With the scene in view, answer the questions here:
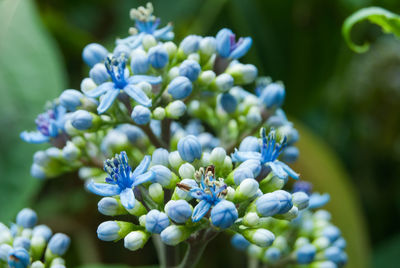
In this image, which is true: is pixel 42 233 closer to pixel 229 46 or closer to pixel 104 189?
pixel 104 189

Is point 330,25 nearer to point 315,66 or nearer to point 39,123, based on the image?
point 315,66

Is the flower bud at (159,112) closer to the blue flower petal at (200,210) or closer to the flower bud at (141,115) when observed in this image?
the flower bud at (141,115)

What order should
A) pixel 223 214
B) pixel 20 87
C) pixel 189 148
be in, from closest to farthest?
pixel 223 214 < pixel 189 148 < pixel 20 87

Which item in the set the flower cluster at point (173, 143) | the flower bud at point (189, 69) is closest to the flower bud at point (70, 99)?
the flower cluster at point (173, 143)

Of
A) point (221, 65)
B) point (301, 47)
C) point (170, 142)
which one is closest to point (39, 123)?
point (170, 142)

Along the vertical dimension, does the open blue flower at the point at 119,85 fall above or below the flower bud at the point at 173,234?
above

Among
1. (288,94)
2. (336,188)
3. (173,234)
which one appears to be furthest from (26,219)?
(288,94)

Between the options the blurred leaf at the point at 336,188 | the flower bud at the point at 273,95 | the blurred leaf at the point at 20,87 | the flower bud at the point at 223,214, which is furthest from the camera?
the blurred leaf at the point at 336,188
